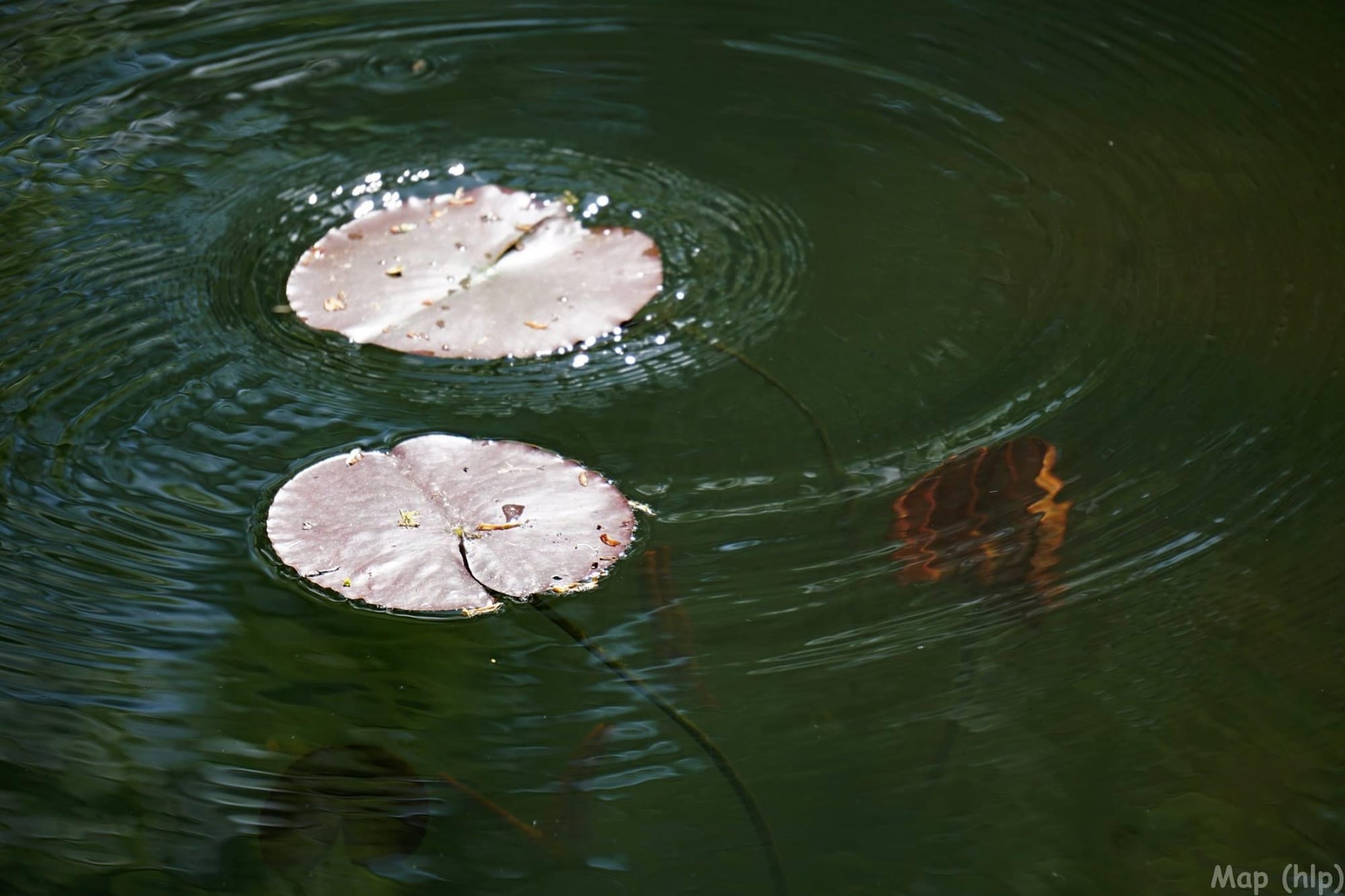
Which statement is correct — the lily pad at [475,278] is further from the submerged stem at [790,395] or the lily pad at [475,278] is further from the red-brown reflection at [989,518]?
the red-brown reflection at [989,518]

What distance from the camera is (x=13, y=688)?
1.53 meters

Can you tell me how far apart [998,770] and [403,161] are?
176 centimetres

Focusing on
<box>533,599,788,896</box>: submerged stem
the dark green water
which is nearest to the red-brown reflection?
the dark green water

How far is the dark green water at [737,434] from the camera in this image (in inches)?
56.6

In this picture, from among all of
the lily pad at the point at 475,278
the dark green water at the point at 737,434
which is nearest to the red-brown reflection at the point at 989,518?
the dark green water at the point at 737,434

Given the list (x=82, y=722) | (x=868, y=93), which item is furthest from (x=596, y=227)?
(x=82, y=722)

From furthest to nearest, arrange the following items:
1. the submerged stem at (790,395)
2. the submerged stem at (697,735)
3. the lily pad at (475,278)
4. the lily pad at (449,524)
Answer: the lily pad at (475,278) → the submerged stem at (790,395) → the lily pad at (449,524) → the submerged stem at (697,735)

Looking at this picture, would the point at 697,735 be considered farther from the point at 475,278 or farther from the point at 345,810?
the point at 475,278

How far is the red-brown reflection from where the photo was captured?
1.69 meters

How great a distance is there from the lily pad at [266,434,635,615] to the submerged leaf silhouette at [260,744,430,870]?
0.72 ft

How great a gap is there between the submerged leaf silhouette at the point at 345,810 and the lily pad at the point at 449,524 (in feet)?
0.72

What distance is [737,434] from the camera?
76.4 inches

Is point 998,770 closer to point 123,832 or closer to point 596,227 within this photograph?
point 123,832

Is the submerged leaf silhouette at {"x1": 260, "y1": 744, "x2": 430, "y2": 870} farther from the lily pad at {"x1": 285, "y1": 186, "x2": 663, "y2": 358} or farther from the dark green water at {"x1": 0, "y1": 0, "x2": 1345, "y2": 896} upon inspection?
the lily pad at {"x1": 285, "y1": 186, "x2": 663, "y2": 358}
